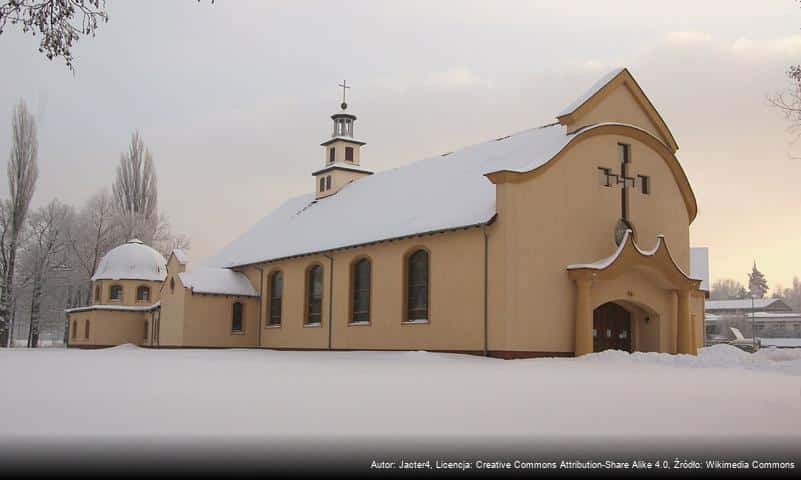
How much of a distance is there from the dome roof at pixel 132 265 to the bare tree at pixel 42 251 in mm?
8497

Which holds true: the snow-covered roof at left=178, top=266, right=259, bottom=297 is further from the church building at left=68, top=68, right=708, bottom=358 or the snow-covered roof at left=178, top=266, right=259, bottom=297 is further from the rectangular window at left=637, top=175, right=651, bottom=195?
the rectangular window at left=637, top=175, right=651, bottom=195

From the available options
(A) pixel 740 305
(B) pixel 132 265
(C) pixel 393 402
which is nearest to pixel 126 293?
(B) pixel 132 265

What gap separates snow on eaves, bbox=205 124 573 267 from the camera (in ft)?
93.8

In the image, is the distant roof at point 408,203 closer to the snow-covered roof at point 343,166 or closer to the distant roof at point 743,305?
the snow-covered roof at point 343,166

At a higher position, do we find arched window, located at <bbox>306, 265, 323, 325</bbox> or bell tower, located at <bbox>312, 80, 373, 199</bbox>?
bell tower, located at <bbox>312, 80, 373, 199</bbox>

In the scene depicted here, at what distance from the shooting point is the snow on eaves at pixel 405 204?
1125 inches

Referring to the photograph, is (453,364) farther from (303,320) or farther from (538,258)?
(303,320)

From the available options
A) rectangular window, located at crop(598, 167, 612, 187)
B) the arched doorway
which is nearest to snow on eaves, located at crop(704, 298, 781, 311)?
the arched doorway

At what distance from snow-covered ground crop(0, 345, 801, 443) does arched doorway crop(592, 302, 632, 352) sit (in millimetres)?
8109

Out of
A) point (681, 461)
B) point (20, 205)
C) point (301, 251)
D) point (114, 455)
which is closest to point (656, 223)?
point (301, 251)

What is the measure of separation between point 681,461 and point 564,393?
5189mm

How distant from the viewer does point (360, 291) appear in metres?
32.6

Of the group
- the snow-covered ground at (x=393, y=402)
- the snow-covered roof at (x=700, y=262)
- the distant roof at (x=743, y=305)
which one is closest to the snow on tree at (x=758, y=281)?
the distant roof at (x=743, y=305)

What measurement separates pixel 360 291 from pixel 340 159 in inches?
548
